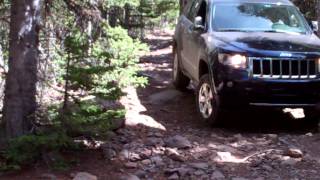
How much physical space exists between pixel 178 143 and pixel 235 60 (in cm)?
158

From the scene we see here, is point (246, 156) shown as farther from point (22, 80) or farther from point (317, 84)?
point (22, 80)

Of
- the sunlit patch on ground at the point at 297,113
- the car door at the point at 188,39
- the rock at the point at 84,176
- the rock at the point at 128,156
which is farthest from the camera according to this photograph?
the car door at the point at 188,39

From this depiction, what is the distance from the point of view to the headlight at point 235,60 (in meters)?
8.41

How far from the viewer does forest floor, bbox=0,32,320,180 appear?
6.82 m

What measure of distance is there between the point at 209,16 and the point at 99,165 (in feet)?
12.7

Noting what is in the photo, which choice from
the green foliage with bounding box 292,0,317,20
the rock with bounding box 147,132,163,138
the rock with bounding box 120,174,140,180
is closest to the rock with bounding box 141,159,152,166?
Answer: the rock with bounding box 120,174,140,180

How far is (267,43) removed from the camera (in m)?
8.73

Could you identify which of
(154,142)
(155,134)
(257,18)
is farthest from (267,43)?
(154,142)

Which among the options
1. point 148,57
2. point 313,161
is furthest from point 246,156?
point 148,57

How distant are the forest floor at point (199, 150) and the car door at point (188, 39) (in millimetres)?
876

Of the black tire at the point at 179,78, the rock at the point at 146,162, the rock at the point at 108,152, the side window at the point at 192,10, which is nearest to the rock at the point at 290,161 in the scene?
the rock at the point at 146,162

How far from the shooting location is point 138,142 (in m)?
7.96

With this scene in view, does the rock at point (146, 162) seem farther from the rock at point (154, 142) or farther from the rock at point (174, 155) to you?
the rock at point (154, 142)

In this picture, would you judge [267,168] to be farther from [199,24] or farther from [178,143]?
[199,24]
